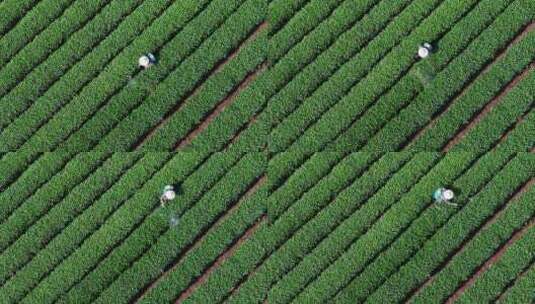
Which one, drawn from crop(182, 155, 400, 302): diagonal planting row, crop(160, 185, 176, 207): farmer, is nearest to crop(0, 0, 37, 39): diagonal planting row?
crop(160, 185, 176, 207): farmer

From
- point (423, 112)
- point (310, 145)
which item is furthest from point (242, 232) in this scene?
point (423, 112)

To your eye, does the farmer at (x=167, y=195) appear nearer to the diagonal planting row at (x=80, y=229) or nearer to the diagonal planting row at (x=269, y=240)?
the diagonal planting row at (x=80, y=229)

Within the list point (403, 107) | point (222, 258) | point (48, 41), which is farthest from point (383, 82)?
point (48, 41)

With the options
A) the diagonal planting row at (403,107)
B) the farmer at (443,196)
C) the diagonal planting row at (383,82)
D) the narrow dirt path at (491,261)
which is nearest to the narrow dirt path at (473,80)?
the diagonal planting row at (403,107)

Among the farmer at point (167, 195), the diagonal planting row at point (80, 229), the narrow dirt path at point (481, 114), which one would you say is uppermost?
the narrow dirt path at point (481, 114)

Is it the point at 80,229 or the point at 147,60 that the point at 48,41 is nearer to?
the point at 147,60

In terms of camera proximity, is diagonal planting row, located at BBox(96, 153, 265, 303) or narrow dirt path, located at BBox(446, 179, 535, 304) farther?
diagonal planting row, located at BBox(96, 153, 265, 303)

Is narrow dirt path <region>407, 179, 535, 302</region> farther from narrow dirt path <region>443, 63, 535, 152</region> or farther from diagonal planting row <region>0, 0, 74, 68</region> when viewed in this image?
diagonal planting row <region>0, 0, 74, 68</region>
